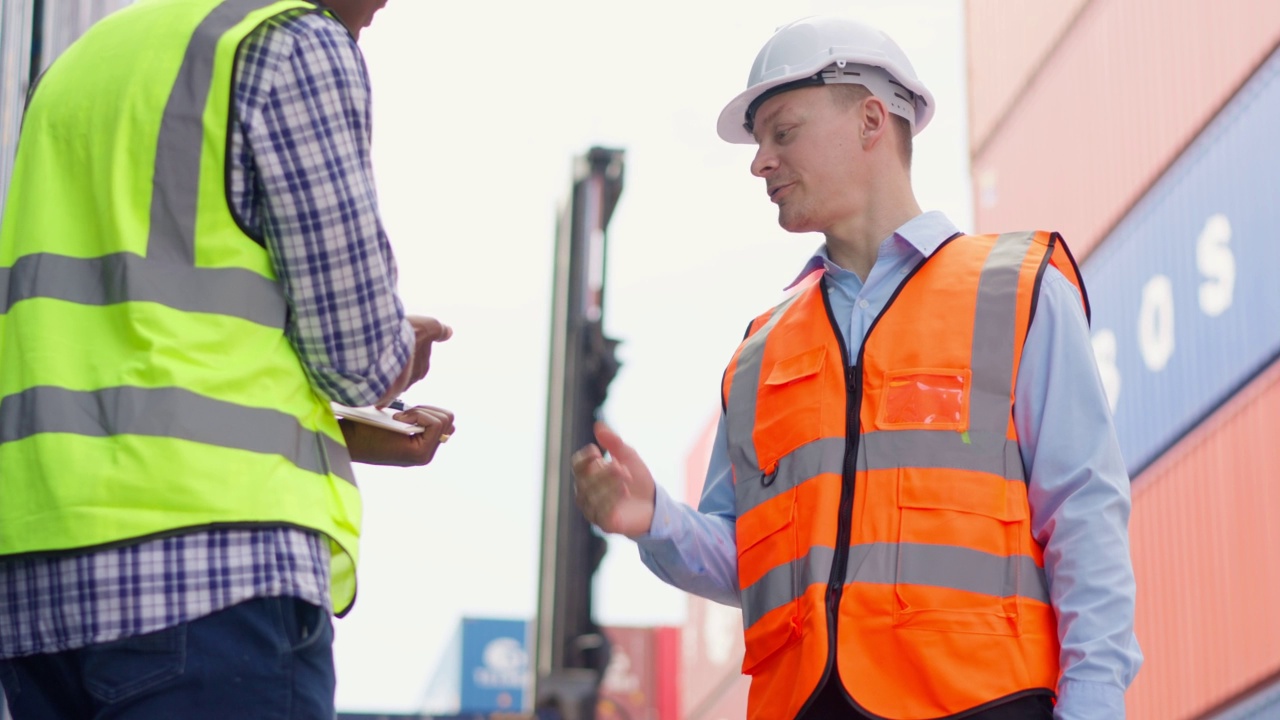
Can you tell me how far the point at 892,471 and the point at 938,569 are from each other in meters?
0.22

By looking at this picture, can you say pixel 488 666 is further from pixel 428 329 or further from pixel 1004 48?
pixel 428 329

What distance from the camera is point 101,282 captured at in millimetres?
2209

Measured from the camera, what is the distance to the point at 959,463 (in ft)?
9.62

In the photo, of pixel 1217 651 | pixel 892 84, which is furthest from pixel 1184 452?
pixel 892 84

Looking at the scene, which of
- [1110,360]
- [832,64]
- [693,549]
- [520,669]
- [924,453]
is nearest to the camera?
[924,453]

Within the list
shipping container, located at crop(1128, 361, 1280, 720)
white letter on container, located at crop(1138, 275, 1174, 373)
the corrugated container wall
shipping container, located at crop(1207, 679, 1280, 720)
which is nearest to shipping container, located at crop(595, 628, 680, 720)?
the corrugated container wall

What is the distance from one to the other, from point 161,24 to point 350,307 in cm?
54

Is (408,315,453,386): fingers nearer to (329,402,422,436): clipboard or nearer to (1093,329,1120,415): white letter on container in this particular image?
(329,402,422,436): clipboard

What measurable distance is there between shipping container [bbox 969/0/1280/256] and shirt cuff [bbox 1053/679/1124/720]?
15.7m

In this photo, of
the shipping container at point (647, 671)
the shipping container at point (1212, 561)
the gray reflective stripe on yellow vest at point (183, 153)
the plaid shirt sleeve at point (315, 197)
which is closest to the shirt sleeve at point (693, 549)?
the plaid shirt sleeve at point (315, 197)

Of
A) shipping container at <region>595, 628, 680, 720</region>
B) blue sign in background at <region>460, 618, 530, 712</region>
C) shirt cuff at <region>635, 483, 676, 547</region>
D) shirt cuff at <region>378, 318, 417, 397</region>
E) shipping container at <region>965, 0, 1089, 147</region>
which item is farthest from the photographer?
shipping container at <region>595, 628, 680, 720</region>

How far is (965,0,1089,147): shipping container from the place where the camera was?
22734 mm

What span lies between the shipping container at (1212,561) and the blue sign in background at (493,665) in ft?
83.8

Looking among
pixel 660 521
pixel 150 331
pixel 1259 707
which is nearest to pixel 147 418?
pixel 150 331
